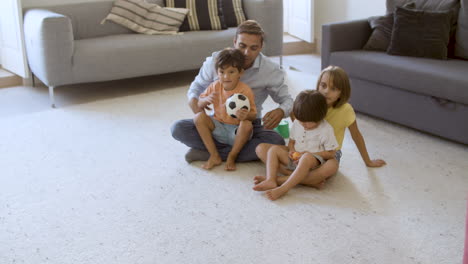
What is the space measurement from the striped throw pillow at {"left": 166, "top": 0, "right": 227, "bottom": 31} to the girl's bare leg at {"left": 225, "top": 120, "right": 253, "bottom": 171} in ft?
6.74

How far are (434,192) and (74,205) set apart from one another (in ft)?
5.13

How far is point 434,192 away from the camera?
2.70 m

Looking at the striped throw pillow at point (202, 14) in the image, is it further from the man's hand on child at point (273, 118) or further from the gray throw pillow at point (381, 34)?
the man's hand on child at point (273, 118)

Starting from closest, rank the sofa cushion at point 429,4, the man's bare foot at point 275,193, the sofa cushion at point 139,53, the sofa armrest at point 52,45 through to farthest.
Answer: the man's bare foot at point 275,193, the sofa cushion at point 429,4, the sofa armrest at point 52,45, the sofa cushion at point 139,53

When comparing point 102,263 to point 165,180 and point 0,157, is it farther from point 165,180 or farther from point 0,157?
point 0,157

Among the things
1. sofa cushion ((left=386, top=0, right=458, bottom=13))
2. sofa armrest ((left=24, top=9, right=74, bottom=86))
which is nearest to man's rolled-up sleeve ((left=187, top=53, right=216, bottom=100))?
sofa armrest ((left=24, top=9, right=74, bottom=86))

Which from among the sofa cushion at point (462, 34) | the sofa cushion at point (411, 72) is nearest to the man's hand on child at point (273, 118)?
the sofa cushion at point (411, 72)

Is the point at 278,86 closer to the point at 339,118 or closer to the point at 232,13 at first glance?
the point at 339,118

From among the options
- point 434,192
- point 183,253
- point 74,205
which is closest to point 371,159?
point 434,192

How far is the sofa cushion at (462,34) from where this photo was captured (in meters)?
3.57

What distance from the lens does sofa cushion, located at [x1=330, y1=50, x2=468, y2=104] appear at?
3.21m

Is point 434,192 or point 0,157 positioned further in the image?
point 0,157

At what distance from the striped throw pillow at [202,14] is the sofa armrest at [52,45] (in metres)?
1.03

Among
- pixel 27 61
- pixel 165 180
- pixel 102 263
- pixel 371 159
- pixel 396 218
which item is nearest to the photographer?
pixel 102 263
